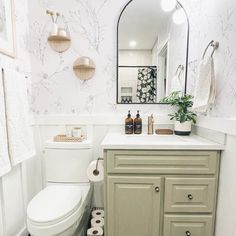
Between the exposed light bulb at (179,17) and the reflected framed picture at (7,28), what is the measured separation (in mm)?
1394

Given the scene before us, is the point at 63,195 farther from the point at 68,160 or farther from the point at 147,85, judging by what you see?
the point at 147,85

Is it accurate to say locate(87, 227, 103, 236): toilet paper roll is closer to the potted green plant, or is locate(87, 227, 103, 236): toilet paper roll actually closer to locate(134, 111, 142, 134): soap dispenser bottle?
locate(134, 111, 142, 134): soap dispenser bottle

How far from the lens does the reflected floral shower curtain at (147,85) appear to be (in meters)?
1.61

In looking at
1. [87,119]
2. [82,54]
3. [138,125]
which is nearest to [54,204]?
[87,119]

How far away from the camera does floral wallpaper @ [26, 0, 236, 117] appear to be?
5.17ft

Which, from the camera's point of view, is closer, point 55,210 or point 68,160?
point 55,210

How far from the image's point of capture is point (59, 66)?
1643 millimetres

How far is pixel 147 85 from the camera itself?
1.63m

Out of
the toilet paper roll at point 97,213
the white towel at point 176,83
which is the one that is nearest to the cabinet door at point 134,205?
the toilet paper roll at point 97,213

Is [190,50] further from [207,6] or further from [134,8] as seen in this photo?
[134,8]

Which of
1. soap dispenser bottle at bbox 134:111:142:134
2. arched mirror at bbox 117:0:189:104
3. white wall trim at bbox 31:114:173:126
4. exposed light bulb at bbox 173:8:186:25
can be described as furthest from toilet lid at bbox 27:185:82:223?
exposed light bulb at bbox 173:8:186:25

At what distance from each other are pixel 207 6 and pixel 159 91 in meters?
0.78

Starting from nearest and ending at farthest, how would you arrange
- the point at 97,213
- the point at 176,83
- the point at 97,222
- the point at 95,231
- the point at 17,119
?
the point at 17,119
the point at 95,231
the point at 97,222
the point at 97,213
the point at 176,83

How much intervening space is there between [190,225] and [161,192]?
31 centimetres
